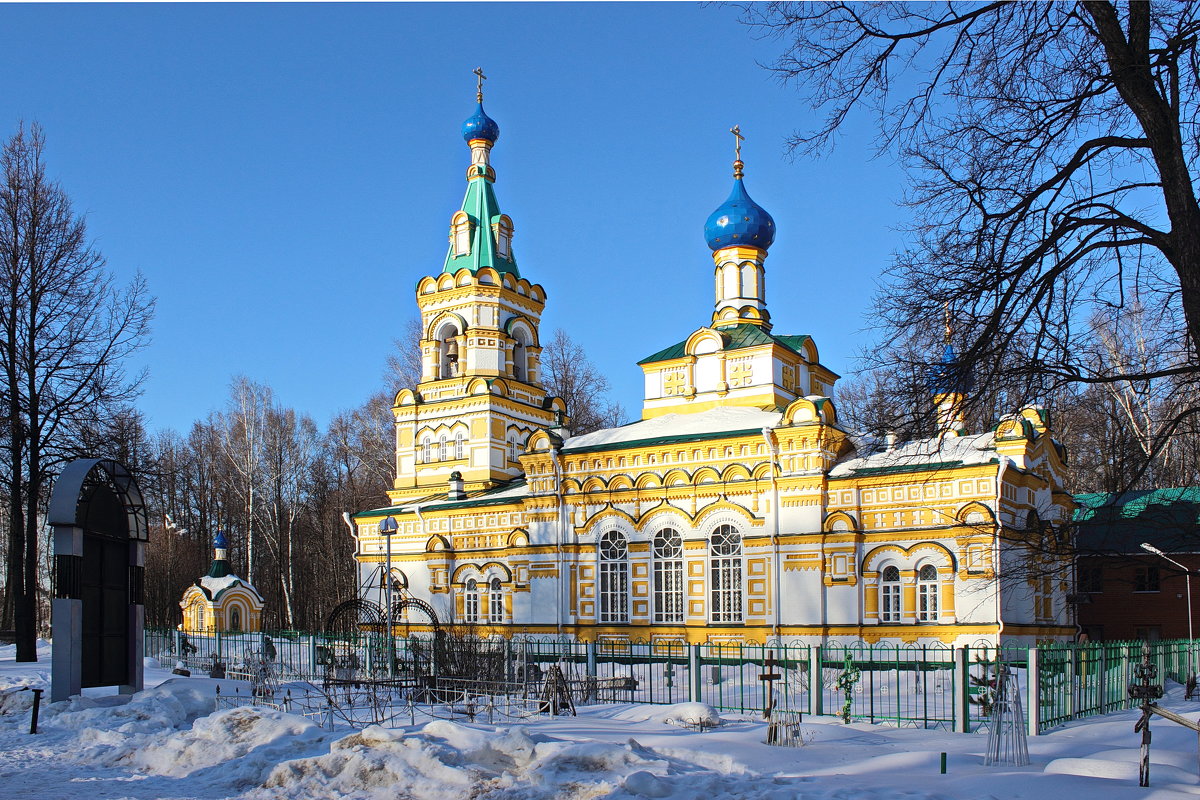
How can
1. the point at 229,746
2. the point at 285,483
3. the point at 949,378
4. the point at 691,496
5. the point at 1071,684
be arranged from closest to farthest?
the point at 949,378
the point at 229,746
the point at 1071,684
the point at 691,496
the point at 285,483

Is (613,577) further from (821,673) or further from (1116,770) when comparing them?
(1116,770)

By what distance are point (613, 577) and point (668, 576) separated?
1475 mm

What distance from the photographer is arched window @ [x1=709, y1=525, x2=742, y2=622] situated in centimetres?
2452

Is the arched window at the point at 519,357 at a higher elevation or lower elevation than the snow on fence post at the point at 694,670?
higher

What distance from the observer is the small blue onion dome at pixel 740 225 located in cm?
2984

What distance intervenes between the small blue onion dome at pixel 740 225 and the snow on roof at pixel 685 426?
16.1 feet

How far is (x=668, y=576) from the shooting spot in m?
25.5

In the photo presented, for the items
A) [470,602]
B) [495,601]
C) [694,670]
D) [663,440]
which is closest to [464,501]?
[470,602]

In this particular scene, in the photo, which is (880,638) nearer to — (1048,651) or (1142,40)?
(1048,651)

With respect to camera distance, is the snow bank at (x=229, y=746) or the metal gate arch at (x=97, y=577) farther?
the metal gate arch at (x=97, y=577)

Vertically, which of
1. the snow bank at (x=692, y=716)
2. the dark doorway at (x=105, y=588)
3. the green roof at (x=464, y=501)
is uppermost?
the green roof at (x=464, y=501)

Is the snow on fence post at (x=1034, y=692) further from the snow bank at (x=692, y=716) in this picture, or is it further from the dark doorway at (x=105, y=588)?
the dark doorway at (x=105, y=588)

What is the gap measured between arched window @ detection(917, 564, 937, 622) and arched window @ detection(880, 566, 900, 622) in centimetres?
47

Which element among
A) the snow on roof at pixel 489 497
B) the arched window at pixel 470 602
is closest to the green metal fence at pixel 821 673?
the arched window at pixel 470 602
